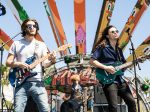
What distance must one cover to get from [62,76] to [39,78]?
39.2 ft

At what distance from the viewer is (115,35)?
4.48m

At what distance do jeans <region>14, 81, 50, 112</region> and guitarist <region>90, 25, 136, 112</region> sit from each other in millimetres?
873

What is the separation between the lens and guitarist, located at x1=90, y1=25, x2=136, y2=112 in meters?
4.16

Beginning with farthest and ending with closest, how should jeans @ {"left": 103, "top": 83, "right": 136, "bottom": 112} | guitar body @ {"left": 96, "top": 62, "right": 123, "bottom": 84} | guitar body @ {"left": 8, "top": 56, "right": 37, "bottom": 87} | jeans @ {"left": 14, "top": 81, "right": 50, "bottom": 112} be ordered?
guitar body @ {"left": 96, "top": 62, "right": 123, "bottom": 84} → jeans @ {"left": 103, "top": 83, "right": 136, "bottom": 112} → guitar body @ {"left": 8, "top": 56, "right": 37, "bottom": 87} → jeans @ {"left": 14, "top": 81, "right": 50, "bottom": 112}

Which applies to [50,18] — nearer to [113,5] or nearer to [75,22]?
[75,22]

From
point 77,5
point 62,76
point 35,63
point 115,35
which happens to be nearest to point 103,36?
point 115,35

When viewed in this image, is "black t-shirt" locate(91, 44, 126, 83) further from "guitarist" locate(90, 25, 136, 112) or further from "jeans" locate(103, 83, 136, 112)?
"jeans" locate(103, 83, 136, 112)

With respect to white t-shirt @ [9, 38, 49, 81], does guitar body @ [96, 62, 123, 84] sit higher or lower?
lower

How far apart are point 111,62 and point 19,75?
1283 mm

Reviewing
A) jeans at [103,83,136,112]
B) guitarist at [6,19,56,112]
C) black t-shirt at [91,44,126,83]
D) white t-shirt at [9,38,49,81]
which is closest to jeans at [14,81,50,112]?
guitarist at [6,19,56,112]

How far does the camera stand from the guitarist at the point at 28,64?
3707 millimetres

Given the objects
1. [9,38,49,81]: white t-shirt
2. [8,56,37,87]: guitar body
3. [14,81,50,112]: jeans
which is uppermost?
[9,38,49,81]: white t-shirt

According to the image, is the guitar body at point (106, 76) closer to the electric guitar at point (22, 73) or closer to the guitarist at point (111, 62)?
the guitarist at point (111, 62)

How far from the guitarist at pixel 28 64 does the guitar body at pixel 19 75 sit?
0.10ft
